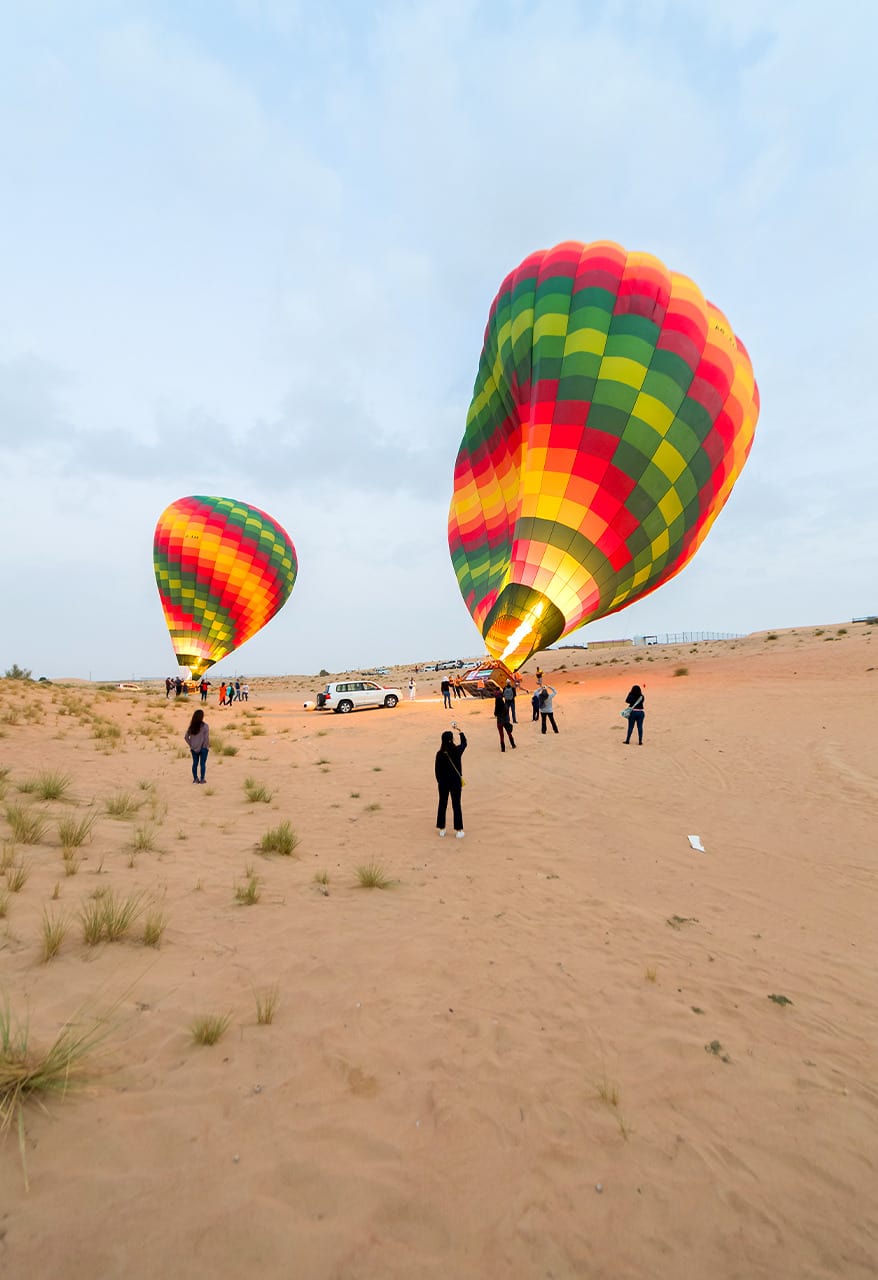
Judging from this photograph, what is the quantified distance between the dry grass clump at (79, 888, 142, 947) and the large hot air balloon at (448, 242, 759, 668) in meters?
16.6

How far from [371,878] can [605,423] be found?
51.4ft

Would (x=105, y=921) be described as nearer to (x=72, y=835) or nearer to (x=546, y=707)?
(x=72, y=835)

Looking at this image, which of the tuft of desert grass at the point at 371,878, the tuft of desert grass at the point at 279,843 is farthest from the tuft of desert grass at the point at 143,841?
the tuft of desert grass at the point at 371,878

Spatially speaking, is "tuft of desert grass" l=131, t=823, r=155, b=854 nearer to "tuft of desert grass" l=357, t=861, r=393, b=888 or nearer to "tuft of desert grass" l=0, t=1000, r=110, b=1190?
"tuft of desert grass" l=357, t=861, r=393, b=888

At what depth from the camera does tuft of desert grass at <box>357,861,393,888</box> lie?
226 inches

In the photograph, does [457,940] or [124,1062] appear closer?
[124,1062]

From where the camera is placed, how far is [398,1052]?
325 centimetres

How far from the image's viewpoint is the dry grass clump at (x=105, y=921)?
4031 mm

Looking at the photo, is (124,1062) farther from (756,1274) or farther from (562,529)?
(562,529)

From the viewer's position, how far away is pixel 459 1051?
10.8 ft

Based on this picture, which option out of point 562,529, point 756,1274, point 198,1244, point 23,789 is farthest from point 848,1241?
point 562,529

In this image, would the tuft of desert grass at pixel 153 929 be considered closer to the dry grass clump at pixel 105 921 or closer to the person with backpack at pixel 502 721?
the dry grass clump at pixel 105 921

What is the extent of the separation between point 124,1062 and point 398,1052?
1.51m

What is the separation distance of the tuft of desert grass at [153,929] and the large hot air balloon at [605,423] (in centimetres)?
1647
